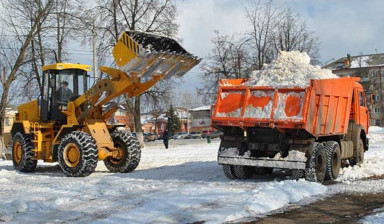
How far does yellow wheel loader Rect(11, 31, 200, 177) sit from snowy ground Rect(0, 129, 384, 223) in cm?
83

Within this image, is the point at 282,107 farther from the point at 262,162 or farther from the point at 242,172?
the point at 242,172

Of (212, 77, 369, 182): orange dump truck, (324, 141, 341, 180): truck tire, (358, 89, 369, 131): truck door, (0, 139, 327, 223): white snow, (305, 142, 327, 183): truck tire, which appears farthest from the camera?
(358, 89, 369, 131): truck door

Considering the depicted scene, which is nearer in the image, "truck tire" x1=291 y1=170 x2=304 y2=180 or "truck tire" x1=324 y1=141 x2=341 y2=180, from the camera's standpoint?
"truck tire" x1=291 y1=170 x2=304 y2=180

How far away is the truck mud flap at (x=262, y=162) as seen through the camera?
11.3 metres

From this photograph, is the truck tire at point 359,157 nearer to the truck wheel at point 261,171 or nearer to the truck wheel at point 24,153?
the truck wheel at point 261,171

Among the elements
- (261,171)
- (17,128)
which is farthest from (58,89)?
(261,171)

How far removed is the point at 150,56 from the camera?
12742 millimetres

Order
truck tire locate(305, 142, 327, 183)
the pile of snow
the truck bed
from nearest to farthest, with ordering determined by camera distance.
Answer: the pile of snow
the truck bed
truck tire locate(305, 142, 327, 183)

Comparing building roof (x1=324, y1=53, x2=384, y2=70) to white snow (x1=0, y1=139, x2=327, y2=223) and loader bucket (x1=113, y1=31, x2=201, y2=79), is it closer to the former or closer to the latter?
loader bucket (x1=113, y1=31, x2=201, y2=79)

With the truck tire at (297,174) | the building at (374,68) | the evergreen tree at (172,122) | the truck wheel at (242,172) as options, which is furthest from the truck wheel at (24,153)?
the evergreen tree at (172,122)

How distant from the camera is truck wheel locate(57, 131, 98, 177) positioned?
1355 centimetres

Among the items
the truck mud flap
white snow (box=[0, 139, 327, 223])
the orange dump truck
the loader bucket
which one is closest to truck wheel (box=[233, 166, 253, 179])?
the orange dump truck

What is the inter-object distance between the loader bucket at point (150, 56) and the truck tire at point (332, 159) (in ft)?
13.5

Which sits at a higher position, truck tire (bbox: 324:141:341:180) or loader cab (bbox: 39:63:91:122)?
loader cab (bbox: 39:63:91:122)
